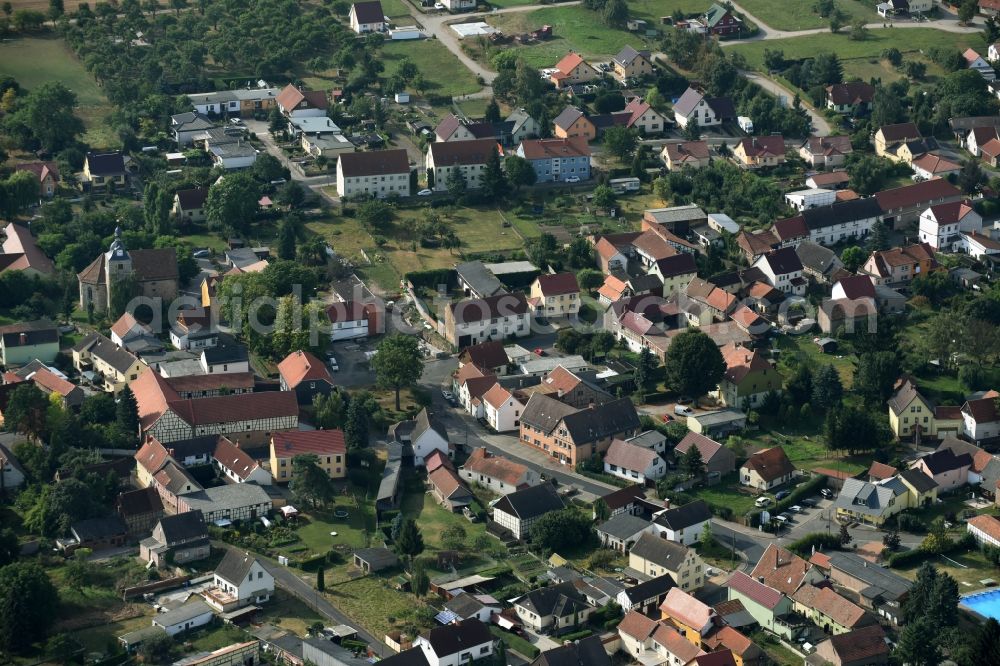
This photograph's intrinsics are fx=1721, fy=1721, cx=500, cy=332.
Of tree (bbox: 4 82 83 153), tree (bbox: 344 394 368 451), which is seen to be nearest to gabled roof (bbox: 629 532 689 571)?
tree (bbox: 344 394 368 451)

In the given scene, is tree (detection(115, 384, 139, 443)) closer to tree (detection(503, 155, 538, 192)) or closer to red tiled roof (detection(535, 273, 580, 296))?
red tiled roof (detection(535, 273, 580, 296))

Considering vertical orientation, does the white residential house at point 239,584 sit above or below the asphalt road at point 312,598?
above

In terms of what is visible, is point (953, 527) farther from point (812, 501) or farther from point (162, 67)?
point (162, 67)

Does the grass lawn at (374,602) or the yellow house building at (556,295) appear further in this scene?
the yellow house building at (556,295)

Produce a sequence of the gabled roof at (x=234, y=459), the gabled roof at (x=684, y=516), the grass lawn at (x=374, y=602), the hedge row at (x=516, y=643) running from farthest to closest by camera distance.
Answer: the gabled roof at (x=234, y=459)
the gabled roof at (x=684, y=516)
the grass lawn at (x=374, y=602)
the hedge row at (x=516, y=643)

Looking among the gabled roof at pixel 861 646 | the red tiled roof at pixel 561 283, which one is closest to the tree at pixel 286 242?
the red tiled roof at pixel 561 283

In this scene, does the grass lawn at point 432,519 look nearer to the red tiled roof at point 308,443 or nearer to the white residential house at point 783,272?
the red tiled roof at point 308,443
